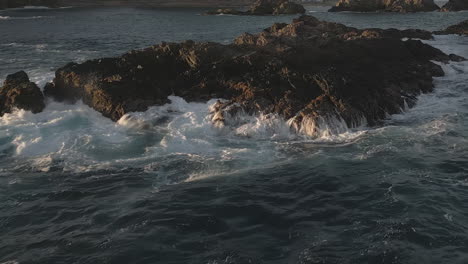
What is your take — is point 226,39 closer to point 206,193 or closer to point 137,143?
point 137,143

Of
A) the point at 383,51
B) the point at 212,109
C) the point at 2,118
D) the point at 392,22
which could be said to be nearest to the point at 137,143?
the point at 212,109

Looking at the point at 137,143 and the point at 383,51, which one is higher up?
the point at 383,51

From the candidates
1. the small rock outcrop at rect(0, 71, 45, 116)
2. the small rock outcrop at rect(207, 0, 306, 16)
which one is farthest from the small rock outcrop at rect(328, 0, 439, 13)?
the small rock outcrop at rect(0, 71, 45, 116)

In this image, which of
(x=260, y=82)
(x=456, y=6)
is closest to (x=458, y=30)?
(x=260, y=82)

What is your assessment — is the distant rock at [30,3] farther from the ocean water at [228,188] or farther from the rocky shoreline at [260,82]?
the ocean water at [228,188]

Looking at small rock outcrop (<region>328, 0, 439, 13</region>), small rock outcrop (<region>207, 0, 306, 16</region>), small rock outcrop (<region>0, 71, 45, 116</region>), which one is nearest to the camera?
small rock outcrop (<region>0, 71, 45, 116</region>)

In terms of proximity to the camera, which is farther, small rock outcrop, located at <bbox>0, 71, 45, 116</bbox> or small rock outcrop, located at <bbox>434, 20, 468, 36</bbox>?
small rock outcrop, located at <bbox>434, 20, 468, 36</bbox>

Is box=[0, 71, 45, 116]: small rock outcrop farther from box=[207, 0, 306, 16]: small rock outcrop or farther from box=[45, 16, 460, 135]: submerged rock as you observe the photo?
box=[207, 0, 306, 16]: small rock outcrop
